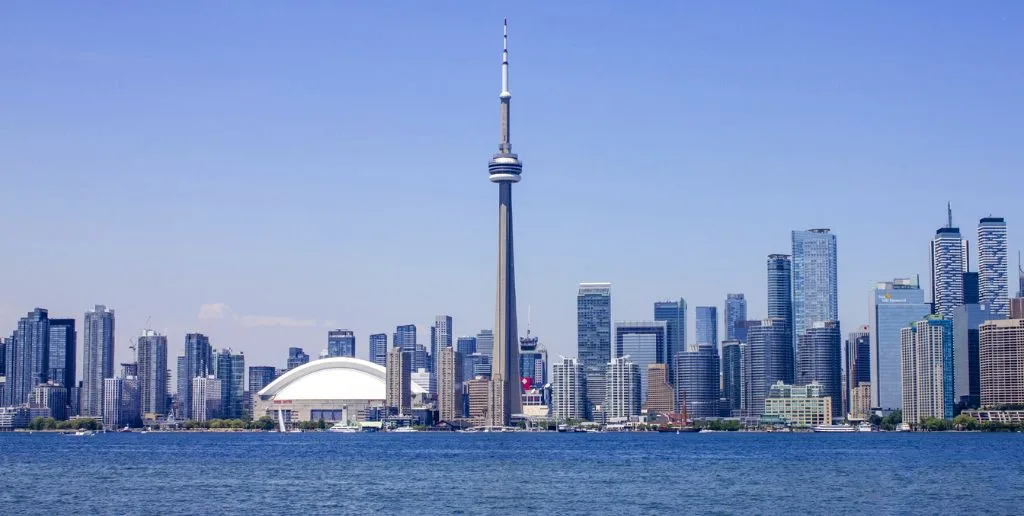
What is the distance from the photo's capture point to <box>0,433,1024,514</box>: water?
8044 centimetres

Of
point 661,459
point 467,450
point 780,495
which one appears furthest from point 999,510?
point 467,450

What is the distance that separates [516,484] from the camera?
98312 mm

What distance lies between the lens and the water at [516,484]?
8044 centimetres

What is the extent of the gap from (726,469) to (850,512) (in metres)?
42.1

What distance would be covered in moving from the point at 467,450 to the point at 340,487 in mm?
76198

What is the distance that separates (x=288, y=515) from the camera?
2963 inches

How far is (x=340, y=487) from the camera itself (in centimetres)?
9456

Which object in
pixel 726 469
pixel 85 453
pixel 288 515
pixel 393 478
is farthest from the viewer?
pixel 85 453

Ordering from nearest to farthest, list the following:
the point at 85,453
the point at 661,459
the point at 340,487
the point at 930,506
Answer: the point at 930,506 < the point at 340,487 < the point at 661,459 < the point at 85,453

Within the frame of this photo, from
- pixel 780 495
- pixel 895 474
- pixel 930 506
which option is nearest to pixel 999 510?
pixel 930 506

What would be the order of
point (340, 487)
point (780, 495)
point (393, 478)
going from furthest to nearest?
point (393, 478), point (340, 487), point (780, 495)

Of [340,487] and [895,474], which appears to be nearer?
[340,487]

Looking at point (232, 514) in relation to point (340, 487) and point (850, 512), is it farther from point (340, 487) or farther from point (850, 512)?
point (850, 512)

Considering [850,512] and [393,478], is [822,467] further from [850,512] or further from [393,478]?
[850,512]
